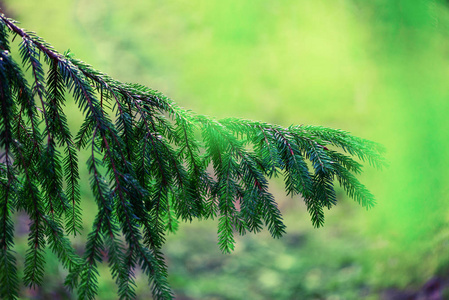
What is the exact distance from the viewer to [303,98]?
24.2ft

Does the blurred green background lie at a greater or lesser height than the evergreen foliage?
greater

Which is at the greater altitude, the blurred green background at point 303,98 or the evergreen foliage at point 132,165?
the blurred green background at point 303,98

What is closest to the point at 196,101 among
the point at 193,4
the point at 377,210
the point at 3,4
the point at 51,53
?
the point at 193,4

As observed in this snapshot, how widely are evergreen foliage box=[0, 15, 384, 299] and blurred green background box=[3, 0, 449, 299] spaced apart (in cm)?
59

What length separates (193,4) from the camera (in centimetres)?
877

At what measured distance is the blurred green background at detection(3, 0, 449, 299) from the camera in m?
4.36

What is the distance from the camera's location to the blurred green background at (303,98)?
4.36 metres

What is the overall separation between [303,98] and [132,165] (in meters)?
6.34

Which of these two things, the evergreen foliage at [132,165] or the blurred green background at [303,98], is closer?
the evergreen foliage at [132,165]

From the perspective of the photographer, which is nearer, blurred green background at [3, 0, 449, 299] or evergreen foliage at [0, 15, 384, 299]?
evergreen foliage at [0, 15, 384, 299]

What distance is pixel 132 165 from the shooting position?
1.44m

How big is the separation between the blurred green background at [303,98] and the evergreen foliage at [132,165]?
587 millimetres

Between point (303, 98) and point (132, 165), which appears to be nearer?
point (132, 165)

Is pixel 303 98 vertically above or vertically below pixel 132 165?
above
